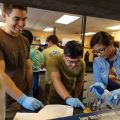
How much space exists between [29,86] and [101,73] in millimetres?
575

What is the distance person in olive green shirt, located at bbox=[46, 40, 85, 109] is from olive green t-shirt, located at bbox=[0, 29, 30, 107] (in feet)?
0.79

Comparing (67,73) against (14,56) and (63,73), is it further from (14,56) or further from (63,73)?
(14,56)

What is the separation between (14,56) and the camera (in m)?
1.18

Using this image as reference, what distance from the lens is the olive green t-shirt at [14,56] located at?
116 centimetres

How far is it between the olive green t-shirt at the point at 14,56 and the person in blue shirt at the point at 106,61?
51cm

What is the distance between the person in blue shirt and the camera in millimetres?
1406

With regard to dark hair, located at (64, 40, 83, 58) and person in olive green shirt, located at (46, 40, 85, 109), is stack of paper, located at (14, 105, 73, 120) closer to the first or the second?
person in olive green shirt, located at (46, 40, 85, 109)

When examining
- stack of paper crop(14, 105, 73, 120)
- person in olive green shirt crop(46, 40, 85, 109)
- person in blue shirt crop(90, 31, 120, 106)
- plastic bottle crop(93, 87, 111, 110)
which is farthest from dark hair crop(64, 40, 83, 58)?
stack of paper crop(14, 105, 73, 120)

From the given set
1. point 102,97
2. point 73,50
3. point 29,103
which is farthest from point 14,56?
point 102,97

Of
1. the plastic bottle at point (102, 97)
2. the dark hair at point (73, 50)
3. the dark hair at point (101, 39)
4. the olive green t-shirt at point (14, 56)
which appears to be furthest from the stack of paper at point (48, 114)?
the dark hair at point (101, 39)

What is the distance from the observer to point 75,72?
1.49 m

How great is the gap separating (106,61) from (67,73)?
12.6 inches

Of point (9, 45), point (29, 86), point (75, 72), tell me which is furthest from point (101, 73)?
point (9, 45)

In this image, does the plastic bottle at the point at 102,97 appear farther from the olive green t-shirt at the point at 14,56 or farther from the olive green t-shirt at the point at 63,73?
the olive green t-shirt at the point at 14,56
